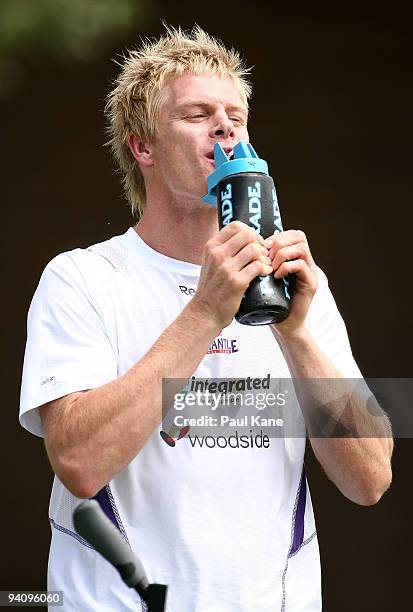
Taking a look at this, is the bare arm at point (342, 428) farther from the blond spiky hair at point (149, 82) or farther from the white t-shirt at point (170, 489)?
the blond spiky hair at point (149, 82)

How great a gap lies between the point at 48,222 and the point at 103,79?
1.65 ft

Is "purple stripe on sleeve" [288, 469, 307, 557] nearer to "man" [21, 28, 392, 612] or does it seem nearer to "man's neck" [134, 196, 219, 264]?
"man" [21, 28, 392, 612]


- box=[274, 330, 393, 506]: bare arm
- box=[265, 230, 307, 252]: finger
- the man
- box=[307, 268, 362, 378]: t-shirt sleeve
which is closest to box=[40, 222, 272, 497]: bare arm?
the man

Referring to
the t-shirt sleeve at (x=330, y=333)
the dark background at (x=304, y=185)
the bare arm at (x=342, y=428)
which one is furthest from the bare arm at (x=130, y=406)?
the dark background at (x=304, y=185)

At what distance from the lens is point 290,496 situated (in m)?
1.91

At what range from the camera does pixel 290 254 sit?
1.55m

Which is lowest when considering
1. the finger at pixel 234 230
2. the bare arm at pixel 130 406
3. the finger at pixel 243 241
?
the bare arm at pixel 130 406

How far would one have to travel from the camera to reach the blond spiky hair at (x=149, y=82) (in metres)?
2.17

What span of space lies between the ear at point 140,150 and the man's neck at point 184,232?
162mm

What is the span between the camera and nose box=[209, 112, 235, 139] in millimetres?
2010

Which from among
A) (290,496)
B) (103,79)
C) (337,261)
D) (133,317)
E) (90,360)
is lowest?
(290,496)

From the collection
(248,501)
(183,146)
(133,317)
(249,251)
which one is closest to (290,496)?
(248,501)

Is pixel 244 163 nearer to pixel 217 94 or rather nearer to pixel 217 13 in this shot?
pixel 217 94

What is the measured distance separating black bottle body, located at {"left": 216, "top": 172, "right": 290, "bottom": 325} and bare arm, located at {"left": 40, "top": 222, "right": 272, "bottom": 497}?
0.09m
